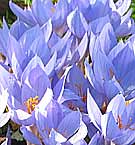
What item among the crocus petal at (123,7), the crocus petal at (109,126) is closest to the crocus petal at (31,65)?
the crocus petal at (109,126)

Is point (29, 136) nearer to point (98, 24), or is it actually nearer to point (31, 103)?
point (31, 103)

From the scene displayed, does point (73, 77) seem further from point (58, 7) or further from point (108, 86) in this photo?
Answer: point (58, 7)

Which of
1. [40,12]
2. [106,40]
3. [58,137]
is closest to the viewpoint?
[58,137]

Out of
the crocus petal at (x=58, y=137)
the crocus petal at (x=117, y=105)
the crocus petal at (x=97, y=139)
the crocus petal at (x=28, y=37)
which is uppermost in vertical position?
the crocus petal at (x=28, y=37)

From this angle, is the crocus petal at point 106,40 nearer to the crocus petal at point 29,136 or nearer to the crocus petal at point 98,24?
the crocus petal at point 98,24

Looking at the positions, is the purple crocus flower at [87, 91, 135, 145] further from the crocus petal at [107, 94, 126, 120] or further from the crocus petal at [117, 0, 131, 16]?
the crocus petal at [117, 0, 131, 16]

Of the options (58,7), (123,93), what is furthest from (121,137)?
(58,7)

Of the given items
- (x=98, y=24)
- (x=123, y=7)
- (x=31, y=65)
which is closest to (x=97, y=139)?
(x=31, y=65)
